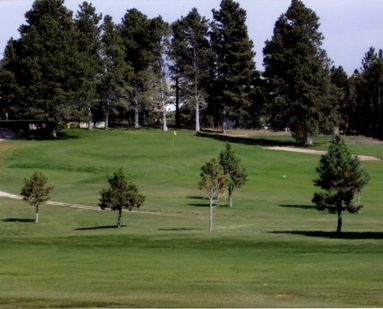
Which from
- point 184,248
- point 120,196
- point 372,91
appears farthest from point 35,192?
point 372,91

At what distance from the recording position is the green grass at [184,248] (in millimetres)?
19244

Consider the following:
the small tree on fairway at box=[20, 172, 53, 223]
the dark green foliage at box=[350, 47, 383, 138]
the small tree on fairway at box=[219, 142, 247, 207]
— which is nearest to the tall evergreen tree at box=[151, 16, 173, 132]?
the dark green foliage at box=[350, 47, 383, 138]

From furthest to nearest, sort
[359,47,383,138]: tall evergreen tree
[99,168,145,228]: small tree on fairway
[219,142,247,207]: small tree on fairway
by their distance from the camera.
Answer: [359,47,383,138]: tall evergreen tree < [219,142,247,207]: small tree on fairway < [99,168,145,228]: small tree on fairway

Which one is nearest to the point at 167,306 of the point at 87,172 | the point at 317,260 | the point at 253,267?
the point at 253,267

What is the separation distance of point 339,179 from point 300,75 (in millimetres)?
63887

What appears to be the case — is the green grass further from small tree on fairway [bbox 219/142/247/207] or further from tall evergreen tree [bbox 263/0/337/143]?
tall evergreen tree [bbox 263/0/337/143]

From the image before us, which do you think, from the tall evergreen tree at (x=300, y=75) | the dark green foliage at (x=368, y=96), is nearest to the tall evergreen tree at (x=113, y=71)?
the tall evergreen tree at (x=300, y=75)

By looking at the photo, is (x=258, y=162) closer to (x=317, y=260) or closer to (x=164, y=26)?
(x=164, y=26)

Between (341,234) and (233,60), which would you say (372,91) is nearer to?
(233,60)

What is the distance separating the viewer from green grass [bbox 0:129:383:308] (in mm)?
19244

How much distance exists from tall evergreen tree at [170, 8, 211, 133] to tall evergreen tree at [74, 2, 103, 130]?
44.4ft

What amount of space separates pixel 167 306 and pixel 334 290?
5.72 metres

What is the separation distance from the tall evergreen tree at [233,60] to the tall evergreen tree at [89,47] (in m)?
20.5

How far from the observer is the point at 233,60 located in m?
113
